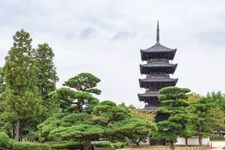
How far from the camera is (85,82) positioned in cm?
3183

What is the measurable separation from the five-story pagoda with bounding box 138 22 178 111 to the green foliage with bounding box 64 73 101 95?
100 ft

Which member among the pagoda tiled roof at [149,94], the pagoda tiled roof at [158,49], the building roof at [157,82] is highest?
the pagoda tiled roof at [158,49]

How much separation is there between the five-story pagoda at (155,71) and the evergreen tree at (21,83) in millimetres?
25254

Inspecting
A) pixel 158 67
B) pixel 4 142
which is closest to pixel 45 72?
pixel 4 142

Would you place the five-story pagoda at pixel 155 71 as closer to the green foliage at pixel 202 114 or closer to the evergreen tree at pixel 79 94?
the green foliage at pixel 202 114

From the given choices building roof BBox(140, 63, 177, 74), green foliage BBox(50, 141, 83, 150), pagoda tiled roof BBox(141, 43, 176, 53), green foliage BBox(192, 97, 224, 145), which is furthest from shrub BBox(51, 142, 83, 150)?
pagoda tiled roof BBox(141, 43, 176, 53)

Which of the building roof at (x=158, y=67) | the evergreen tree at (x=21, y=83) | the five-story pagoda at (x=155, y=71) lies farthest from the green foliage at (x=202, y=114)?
the evergreen tree at (x=21, y=83)

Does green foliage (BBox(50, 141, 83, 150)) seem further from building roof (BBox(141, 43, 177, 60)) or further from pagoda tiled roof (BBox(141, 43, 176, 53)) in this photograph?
pagoda tiled roof (BBox(141, 43, 176, 53))

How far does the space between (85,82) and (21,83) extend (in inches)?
372

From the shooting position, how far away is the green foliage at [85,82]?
3142 cm

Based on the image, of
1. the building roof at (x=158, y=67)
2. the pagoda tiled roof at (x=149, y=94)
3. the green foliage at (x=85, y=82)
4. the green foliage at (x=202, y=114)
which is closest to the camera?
the green foliage at (x=85, y=82)

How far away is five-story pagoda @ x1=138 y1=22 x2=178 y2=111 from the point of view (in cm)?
6322

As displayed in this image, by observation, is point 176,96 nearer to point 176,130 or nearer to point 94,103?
point 176,130

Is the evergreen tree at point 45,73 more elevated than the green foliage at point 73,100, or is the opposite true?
the evergreen tree at point 45,73
